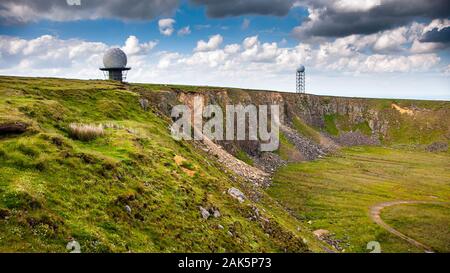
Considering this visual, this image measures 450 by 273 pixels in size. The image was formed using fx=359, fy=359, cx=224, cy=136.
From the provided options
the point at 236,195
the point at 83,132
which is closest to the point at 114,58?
the point at 83,132

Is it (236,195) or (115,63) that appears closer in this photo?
(236,195)

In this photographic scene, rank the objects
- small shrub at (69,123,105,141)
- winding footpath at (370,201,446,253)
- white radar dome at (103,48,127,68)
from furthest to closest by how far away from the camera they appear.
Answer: white radar dome at (103,48,127,68), winding footpath at (370,201,446,253), small shrub at (69,123,105,141)

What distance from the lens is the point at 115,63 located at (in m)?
98.4

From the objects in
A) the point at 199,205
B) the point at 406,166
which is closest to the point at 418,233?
the point at 199,205

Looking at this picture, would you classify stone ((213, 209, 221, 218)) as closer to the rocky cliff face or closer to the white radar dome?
the rocky cliff face

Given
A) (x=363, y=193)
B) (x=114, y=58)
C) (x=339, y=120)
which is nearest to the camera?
(x=363, y=193)

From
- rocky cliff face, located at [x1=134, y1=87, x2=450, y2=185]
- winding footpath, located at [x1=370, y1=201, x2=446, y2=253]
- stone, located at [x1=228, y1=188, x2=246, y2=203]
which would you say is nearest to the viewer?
stone, located at [x1=228, y1=188, x2=246, y2=203]

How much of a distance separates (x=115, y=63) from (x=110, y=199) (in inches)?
3232

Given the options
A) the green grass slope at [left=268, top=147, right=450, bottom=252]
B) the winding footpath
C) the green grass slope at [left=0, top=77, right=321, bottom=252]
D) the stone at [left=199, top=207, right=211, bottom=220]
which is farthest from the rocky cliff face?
the stone at [left=199, top=207, right=211, bottom=220]

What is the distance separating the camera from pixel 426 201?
236ft

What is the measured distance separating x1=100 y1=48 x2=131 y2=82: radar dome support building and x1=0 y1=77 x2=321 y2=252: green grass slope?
56.3 metres

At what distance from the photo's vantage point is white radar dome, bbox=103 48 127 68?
3856 inches

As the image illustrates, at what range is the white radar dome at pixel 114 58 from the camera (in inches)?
3856

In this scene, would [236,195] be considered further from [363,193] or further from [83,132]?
[363,193]
